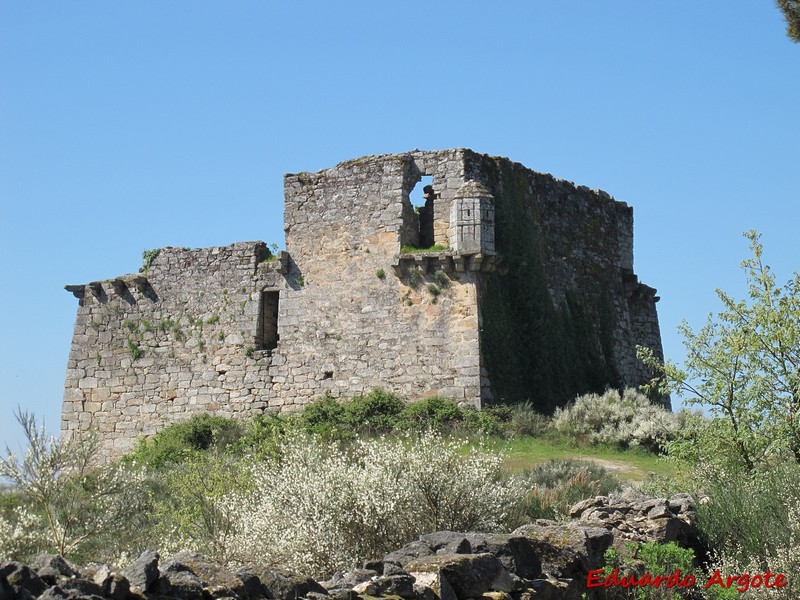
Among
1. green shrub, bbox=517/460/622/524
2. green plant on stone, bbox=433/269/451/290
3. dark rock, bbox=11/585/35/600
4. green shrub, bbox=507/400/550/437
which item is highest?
green plant on stone, bbox=433/269/451/290

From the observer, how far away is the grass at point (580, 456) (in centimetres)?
2017

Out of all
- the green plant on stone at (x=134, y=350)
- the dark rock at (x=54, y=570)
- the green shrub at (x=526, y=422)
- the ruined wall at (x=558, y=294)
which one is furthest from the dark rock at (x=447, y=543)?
the green plant on stone at (x=134, y=350)

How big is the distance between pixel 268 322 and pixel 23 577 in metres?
19.5

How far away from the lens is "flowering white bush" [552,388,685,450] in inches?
884

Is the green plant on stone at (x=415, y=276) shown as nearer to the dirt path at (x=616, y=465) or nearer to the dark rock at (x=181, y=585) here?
the dirt path at (x=616, y=465)

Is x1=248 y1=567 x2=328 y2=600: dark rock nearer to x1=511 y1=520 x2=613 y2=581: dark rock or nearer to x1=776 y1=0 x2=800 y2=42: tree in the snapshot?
x1=511 y1=520 x2=613 y2=581: dark rock

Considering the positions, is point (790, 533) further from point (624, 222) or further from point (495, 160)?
point (624, 222)

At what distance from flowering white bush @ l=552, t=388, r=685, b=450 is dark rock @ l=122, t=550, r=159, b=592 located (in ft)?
50.7

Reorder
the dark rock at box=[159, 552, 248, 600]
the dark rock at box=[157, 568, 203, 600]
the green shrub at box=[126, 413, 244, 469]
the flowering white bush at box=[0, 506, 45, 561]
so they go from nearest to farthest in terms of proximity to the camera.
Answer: the dark rock at box=[157, 568, 203, 600] → the dark rock at box=[159, 552, 248, 600] → the flowering white bush at box=[0, 506, 45, 561] → the green shrub at box=[126, 413, 244, 469]

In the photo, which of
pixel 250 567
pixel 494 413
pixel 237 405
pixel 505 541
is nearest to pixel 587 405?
pixel 494 413

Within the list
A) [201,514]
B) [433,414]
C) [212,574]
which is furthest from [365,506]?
[433,414]

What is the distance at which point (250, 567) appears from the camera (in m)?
8.48

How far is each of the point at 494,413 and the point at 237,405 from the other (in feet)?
19.7

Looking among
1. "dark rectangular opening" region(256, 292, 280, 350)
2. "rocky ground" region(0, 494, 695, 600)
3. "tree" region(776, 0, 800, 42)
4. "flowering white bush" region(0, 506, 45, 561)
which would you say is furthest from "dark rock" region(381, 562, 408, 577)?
"dark rectangular opening" region(256, 292, 280, 350)
